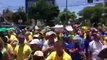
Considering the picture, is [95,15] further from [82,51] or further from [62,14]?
[82,51]

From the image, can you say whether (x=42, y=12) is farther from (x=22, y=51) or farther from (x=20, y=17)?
(x=22, y=51)

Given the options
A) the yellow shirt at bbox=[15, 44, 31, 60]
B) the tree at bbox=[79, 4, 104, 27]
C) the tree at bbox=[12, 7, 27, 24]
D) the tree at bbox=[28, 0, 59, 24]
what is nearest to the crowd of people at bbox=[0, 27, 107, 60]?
the yellow shirt at bbox=[15, 44, 31, 60]

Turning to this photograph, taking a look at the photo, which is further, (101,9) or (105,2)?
(105,2)

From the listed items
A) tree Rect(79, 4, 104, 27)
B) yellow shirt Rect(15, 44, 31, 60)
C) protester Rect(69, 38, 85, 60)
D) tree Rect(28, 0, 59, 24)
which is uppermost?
yellow shirt Rect(15, 44, 31, 60)

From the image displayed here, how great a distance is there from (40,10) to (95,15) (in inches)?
450

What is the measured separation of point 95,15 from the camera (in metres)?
95.0

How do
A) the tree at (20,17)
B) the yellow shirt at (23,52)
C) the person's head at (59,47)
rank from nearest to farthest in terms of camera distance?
1. the person's head at (59,47)
2. the yellow shirt at (23,52)
3. the tree at (20,17)

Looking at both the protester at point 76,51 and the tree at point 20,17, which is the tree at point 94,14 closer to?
the tree at point 20,17

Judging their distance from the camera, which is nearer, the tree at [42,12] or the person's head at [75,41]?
the person's head at [75,41]

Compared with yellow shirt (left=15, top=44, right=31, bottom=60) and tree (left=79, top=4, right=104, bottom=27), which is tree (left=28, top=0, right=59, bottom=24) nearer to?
tree (left=79, top=4, right=104, bottom=27)

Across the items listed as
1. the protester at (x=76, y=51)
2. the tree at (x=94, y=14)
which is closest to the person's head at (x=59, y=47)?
the protester at (x=76, y=51)

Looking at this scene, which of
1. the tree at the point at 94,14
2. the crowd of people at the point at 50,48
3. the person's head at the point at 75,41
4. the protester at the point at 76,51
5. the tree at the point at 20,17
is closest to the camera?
the crowd of people at the point at 50,48

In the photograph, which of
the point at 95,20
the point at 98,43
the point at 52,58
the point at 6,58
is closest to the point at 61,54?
the point at 52,58

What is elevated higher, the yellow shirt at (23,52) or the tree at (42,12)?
the yellow shirt at (23,52)
